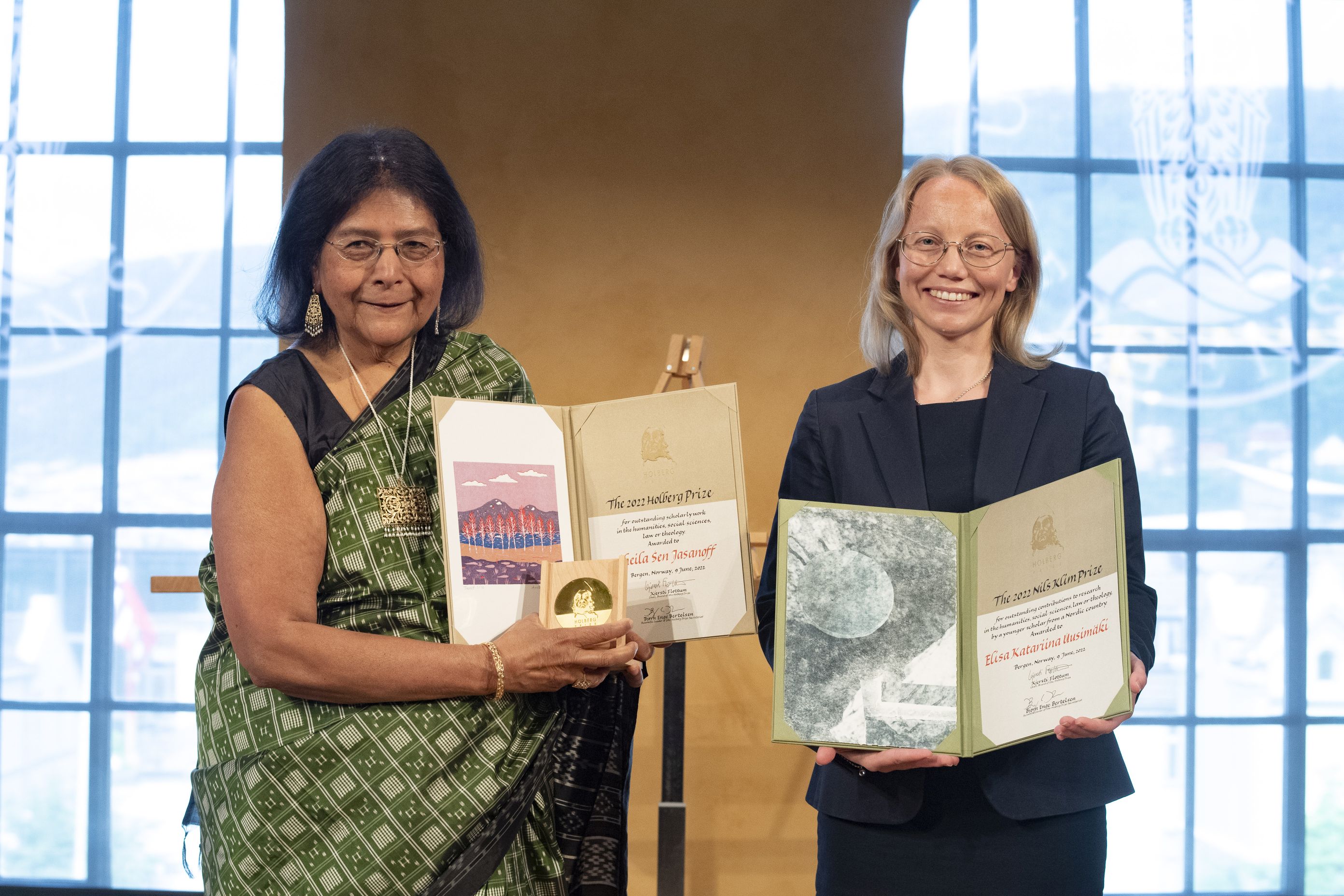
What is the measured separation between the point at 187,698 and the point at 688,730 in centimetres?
170

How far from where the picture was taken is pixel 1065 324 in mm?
3434

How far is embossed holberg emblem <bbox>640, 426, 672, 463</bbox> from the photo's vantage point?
1444mm

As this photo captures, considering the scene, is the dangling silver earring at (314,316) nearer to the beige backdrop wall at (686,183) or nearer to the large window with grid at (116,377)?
the beige backdrop wall at (686,183)

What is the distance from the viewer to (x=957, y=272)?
1468mm

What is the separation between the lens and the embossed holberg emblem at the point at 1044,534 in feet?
3.96

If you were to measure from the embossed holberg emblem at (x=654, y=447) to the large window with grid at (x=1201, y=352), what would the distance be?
7.61 feet

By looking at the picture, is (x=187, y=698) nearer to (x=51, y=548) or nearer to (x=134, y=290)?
(x=51, y=548)

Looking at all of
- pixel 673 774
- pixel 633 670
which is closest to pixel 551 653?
pixel 633 670

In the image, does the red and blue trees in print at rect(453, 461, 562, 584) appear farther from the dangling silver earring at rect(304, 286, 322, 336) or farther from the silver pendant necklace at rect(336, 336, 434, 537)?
the dangling silver earring at rect(304, 286, 322, 336)

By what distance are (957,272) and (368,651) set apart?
969mm

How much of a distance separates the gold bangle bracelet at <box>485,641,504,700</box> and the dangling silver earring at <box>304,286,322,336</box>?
52 centimetres

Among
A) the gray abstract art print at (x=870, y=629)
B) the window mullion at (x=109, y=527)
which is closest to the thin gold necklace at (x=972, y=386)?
the gray abstract art print at (x=870, y=629)

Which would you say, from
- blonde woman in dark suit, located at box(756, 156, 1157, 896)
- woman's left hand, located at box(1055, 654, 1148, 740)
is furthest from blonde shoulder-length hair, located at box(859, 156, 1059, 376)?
woman's left hand, located at box(1055, 654, 1148, 740)

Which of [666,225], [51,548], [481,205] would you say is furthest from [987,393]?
[51,548]
